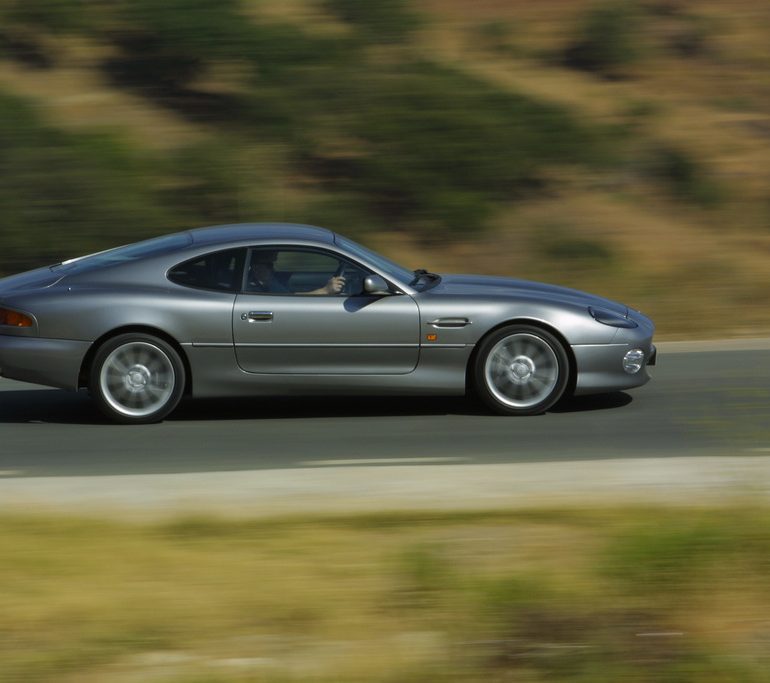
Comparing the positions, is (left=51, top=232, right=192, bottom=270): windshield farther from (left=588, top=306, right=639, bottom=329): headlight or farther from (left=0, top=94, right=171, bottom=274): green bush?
(left=0, top=94, right=171, bottom=274): green bush

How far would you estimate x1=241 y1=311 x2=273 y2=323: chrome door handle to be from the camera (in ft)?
29.4

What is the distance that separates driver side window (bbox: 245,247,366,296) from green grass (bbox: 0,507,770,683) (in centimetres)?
299

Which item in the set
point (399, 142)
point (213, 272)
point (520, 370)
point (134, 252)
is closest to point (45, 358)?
point (134, 252)

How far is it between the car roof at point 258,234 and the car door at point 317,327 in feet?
0.46

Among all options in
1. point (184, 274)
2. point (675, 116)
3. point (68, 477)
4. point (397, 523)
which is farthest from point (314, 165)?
point (397, 523)

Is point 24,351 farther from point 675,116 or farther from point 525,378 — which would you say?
point 675,116

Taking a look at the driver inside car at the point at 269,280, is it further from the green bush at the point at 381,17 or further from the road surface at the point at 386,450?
the green bush at the point at 381,17

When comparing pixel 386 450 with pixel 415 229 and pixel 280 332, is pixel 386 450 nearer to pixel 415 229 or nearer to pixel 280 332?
pixel 280 332

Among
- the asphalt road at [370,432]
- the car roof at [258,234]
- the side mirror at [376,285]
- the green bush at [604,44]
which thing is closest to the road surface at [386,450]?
the asphalt road at [370,432]

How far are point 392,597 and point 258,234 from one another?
4.56m

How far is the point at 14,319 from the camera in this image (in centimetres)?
894

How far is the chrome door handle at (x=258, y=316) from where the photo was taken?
8.96 m

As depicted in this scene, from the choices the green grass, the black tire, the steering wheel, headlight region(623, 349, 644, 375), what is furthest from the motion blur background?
the steering wheel

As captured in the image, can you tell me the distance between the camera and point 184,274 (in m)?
9.07
